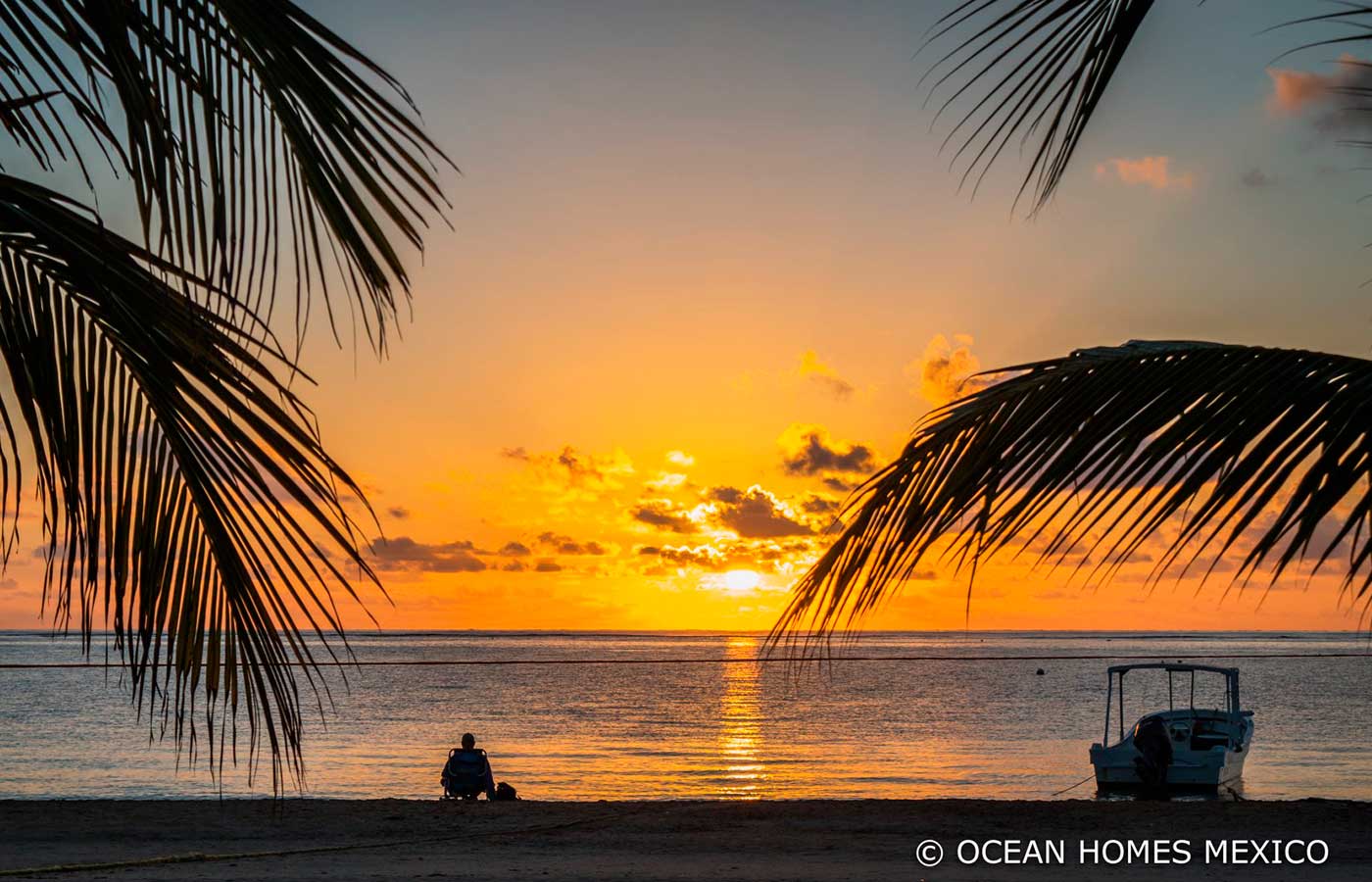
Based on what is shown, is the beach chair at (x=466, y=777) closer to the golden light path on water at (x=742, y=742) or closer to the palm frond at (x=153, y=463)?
the golden light path on water at (x=742, y=742)

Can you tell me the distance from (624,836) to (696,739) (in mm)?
30206

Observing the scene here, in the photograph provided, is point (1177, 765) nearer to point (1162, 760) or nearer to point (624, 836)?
point (1162, 760)

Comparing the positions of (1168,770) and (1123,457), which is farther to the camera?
(1168,770)

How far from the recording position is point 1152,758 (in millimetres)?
25344

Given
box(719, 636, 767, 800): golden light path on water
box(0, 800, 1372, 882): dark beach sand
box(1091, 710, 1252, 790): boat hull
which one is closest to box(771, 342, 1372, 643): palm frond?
box(0, 800, 1372, 882): dark beach sand

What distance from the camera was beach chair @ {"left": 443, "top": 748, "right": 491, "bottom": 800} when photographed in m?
19.5

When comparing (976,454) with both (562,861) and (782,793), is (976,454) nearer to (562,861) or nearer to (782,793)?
(562,861)

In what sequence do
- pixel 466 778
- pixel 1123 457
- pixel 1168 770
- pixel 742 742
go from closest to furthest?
pixel 1123 457 → pixel 466 778 → pixel 1168 770 → pixel 742 742

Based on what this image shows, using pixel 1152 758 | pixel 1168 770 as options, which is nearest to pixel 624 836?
pixel 1152 758

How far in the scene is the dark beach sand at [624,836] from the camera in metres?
12.6

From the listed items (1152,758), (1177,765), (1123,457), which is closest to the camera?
(1123,457)

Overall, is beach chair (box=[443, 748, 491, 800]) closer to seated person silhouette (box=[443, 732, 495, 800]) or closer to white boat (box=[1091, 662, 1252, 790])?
seated person silhouette (box=[443, 732, 495, 800])

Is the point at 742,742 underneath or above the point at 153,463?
underneath

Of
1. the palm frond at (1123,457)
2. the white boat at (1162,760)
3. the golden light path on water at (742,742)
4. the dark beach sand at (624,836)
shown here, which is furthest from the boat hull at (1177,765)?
the palm frond at (1123,457)
